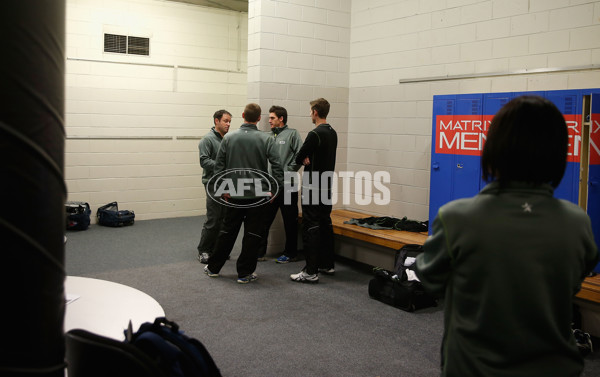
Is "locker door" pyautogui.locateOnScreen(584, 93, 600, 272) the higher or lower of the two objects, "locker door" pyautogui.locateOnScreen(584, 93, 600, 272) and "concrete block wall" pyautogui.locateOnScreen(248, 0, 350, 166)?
the lower

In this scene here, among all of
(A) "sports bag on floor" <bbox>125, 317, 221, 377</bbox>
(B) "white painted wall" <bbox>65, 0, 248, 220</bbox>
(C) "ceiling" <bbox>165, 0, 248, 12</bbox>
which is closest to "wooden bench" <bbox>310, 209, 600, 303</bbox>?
(B) "white painted wall" <bbox>65, 0, 248, 220</bbox>

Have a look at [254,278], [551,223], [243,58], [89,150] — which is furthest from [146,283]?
[243,58]

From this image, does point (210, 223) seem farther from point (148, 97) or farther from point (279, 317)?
point (148, 97)

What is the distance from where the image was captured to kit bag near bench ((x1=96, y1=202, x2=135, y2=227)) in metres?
7.59

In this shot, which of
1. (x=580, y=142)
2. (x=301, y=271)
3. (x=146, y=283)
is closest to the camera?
(x=580, y=142)

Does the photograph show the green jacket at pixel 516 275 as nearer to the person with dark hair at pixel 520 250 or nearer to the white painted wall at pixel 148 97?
the person with dark hair at pixel 520 250

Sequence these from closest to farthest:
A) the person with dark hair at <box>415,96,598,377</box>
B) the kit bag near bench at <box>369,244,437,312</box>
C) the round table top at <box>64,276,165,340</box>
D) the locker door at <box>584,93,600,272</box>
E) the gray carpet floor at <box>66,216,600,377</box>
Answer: the person with dark hair at <box>415,96,598,377</box>, the round table top at <box>64,276,165,340</box>, the gray carpet floor at <box>66,216,600,377</box>, the locker door at <box>584,93,600,272</box>, the kit bag near bench at <box>369,244,437,312</box>

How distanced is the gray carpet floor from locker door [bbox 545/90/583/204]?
47.6 inches

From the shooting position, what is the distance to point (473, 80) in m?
5.14

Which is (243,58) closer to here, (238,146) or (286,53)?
(286,53)

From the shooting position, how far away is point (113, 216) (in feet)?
24.9

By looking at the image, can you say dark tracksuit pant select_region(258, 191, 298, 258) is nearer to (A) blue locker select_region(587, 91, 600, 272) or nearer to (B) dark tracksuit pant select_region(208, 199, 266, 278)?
(B) dark tracksuit pant select_region(208, 199, 266, 278)

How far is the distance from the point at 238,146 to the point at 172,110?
12.2 ft

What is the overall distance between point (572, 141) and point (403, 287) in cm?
169
